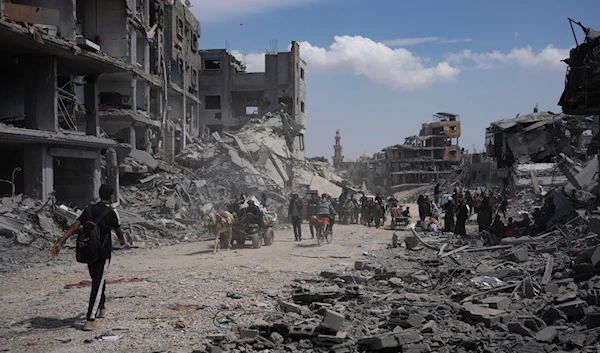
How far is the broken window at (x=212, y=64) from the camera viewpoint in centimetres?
5531

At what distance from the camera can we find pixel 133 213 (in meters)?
20.3

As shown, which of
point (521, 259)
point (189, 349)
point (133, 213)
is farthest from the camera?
point (133, 213)

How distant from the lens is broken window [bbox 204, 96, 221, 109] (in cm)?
5475

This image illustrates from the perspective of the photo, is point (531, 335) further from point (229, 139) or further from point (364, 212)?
point (229, 139)

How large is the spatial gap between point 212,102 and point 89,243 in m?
49.7

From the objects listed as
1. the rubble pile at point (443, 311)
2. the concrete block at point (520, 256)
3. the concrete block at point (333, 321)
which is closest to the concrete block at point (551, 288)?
the rubble pile at point (443, 311)

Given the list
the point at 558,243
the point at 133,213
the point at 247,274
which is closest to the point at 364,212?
the point at 133,213

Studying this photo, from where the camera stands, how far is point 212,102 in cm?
5506

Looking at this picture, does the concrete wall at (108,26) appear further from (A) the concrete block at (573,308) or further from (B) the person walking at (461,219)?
(A) the concrete block at (573,308)

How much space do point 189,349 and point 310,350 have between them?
1436 mm

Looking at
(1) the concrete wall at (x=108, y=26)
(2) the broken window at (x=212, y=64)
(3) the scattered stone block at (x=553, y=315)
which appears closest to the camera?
(3) the scattered stone block at (x=553, y=315)

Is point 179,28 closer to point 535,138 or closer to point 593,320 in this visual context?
point 535,138

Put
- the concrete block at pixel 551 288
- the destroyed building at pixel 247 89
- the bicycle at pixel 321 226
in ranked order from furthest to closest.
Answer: the destroyed building at pixel 247 89 → the bicycle at pixel 321 226 → the concrete block at pixel 551 288

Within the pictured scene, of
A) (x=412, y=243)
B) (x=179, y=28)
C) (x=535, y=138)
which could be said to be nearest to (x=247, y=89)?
(x=179, y=28)
